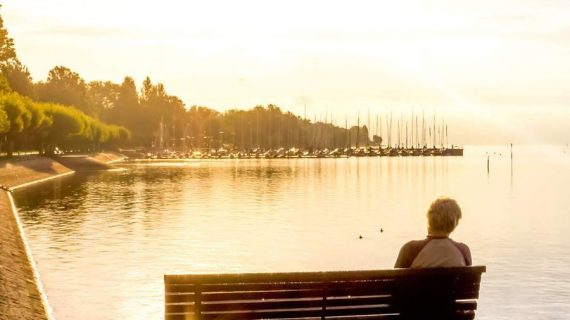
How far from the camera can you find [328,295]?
9812mm

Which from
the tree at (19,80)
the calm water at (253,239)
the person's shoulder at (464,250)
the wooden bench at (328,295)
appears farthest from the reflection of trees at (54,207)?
the tree at (19,80)

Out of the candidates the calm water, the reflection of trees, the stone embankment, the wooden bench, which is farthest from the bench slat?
the reflection of trees

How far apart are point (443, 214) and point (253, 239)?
25.9 metres

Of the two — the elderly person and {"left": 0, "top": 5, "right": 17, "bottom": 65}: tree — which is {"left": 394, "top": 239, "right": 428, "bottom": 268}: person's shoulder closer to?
the elderly person

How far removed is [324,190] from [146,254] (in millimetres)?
46560

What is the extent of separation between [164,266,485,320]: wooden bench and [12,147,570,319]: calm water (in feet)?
30.8

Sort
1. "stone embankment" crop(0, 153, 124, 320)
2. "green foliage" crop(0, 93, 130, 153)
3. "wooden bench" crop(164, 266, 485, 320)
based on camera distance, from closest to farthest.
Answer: "wooden bench" crop(164, 266, 485, 320) → "stone embankment" crop(0, 153, 124, 320) → "green foliage" crop(0, 93, 130, 153)

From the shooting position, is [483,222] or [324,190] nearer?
[483,222]

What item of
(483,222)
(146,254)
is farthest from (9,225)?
A: (483,222)

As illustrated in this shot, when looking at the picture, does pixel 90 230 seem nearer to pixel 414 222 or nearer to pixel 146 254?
pixel 146 254

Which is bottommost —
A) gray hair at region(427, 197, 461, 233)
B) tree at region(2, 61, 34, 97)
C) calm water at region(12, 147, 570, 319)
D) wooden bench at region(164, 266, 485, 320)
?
calm water at region(12, 147, 570, 319)

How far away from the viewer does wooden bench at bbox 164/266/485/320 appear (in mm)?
9500

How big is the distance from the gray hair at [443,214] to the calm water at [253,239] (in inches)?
406

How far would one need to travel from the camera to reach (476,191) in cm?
7844
